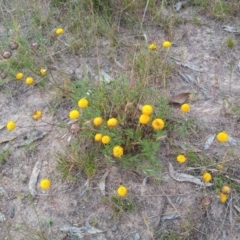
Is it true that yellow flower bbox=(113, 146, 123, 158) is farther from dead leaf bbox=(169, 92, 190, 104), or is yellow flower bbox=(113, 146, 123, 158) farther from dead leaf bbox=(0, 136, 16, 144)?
dead leaf bbox=(0, 136, 16, 144)

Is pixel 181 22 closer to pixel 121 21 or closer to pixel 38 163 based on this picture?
pixel 121 21

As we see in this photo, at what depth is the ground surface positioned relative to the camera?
206cm

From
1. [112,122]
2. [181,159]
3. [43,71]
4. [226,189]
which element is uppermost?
[112,122]

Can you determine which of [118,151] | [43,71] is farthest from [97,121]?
[43,71]

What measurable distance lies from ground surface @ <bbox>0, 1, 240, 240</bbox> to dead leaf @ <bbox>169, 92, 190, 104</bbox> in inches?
2.3

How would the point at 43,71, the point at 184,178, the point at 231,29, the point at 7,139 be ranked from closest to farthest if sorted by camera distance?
1. the point at 184,178
2. the point at 7,139
3. the point at 43,71
4. the point at 231,29

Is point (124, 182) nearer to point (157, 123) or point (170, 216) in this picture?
point (170, 216)

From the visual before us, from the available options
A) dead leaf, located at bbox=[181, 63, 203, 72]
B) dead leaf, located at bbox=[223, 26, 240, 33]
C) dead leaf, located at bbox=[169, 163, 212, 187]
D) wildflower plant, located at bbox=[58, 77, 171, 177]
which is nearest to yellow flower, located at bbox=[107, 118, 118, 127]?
wildflower plant, located at bbox=[58, 77, 171, 177]

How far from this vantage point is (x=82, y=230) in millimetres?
2082

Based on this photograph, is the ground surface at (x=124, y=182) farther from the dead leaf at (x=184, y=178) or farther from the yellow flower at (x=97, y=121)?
the yellow flower at (x=97, y=121)

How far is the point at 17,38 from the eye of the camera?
303cm

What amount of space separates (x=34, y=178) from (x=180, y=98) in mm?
1154

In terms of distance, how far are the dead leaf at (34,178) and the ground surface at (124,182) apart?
0.02m

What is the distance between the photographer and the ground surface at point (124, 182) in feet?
6.77
